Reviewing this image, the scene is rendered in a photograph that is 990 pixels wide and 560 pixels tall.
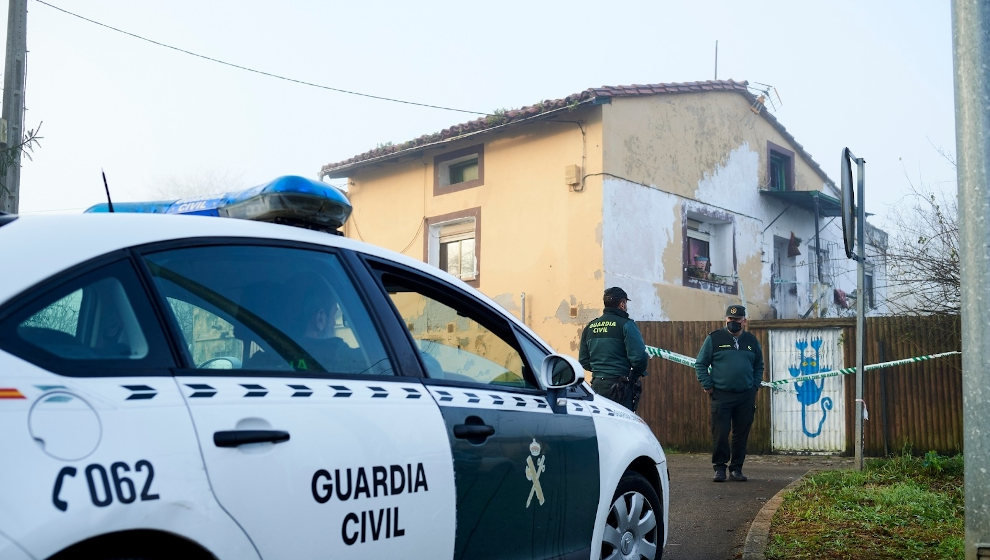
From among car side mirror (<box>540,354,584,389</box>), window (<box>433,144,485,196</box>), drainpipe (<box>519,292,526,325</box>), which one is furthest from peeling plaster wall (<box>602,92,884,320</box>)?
car side mirror (<box>540,354,584,389</box>)

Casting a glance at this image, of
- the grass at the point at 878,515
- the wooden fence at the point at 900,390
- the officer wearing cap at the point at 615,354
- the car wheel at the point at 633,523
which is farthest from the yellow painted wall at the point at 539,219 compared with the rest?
the car wheel at the point at 633,523

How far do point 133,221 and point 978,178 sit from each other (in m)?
3.85

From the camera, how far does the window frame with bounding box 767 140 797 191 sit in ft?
73.1

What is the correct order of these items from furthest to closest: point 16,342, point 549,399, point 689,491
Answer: point 689,491 < point 549,399 < point 16,342

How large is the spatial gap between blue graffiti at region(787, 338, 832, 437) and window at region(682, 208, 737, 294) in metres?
5.72

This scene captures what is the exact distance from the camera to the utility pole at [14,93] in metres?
8.93

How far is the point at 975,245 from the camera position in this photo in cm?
→ 455

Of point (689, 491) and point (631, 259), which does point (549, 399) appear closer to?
point (689, 491)

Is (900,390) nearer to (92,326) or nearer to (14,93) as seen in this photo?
(14,93)

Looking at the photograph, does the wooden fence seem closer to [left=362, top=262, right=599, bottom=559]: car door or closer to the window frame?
the window frame

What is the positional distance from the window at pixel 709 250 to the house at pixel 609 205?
0.04m

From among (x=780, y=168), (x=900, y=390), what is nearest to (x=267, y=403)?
(x=900, y=390)

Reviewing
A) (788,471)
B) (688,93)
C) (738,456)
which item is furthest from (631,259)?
(738,456)

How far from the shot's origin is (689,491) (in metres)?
8.98
